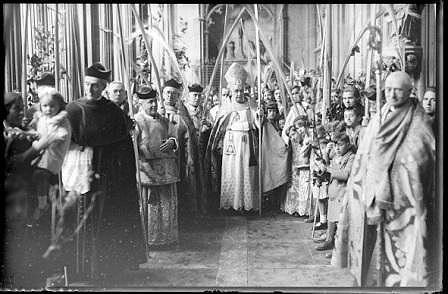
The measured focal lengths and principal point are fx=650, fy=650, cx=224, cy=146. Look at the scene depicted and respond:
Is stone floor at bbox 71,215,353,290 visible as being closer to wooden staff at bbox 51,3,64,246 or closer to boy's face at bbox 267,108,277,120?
wooden staff at bbox 51,3,64,246

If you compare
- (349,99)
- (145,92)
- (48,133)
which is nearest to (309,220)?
(349,99)

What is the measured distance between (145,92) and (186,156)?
595 millimetres

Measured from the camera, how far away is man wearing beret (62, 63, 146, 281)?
4.75 meters

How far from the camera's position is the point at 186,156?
5.09m

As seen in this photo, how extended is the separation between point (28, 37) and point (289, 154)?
217 centimetres

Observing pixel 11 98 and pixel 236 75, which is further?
pixel 236 75

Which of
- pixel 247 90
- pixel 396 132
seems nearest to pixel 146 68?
pixel 247 90

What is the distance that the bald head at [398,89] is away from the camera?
4.61 meters

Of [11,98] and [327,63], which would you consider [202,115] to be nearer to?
[327,63]

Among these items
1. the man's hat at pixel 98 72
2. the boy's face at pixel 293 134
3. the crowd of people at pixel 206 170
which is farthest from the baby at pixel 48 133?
the boy's face at pixel 293 134

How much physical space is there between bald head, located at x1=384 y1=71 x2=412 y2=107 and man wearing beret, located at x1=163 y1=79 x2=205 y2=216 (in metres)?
1.51

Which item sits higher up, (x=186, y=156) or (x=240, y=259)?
(x=186, y=156)

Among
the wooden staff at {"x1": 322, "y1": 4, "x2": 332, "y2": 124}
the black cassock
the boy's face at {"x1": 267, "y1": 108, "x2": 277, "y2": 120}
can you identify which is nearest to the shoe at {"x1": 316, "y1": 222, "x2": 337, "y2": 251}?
the wooden staff at {"x1": 322, "y1": 4, "x2": 332, "y2": 124}

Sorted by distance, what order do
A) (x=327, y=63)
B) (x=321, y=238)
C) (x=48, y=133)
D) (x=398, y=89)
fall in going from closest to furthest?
(x=398, y=89)
(x=48, y=133)
(x=327, y=63)
(x=321, y=238)
